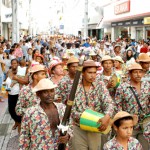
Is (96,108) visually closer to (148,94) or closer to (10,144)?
(148,94)

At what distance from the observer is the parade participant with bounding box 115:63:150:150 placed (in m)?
5.07

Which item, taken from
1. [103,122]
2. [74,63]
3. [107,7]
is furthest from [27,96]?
[107,7]

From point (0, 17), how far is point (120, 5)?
10486mm

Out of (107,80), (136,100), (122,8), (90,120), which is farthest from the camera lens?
(122,8)

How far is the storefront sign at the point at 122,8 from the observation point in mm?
30630

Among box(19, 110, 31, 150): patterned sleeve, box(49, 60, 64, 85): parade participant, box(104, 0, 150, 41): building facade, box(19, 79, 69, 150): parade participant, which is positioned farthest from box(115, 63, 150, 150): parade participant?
box(104, 0, 150, 41): building facade

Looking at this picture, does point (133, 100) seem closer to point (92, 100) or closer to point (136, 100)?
point (136, 100)

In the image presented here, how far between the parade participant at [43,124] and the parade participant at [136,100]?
4.43ft

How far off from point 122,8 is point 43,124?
2932 cm

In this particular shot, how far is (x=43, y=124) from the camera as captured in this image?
153 inches

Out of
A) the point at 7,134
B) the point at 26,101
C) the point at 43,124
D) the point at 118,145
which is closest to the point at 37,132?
the point at 43,124

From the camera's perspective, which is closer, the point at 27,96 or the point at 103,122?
the point at 103,122

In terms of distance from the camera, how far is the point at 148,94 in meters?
5.11

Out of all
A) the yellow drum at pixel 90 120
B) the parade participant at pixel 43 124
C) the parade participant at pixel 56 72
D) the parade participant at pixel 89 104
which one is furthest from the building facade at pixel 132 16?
the parade participant at pixel 43 124
